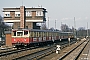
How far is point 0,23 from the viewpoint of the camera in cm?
9894

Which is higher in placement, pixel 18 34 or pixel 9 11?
pixel 9 11

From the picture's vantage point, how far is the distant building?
73312mm

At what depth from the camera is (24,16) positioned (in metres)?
73.9

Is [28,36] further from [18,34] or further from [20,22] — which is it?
[20,22]

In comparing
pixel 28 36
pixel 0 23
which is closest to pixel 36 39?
pixel 28 36

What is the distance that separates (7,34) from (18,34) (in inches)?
402

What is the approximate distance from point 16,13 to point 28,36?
4329 cm

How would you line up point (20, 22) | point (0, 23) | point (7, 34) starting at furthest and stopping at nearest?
point (0, 23) < point (20, 22) < point (7, 34)

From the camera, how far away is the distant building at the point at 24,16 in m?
73.3

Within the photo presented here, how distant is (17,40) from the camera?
111 ft

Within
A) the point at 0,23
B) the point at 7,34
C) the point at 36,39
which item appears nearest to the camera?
the point at 36,39

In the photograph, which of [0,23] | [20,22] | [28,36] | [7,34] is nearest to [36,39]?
[28,36]

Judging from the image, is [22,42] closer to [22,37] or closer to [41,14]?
[22,37]

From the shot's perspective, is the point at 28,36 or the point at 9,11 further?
the point at 9,11
